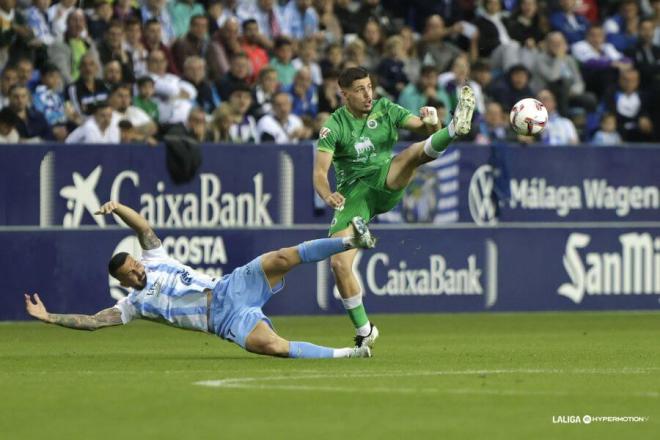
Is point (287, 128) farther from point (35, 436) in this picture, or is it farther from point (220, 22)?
point (35, 436)

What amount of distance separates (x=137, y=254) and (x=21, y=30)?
344 cm

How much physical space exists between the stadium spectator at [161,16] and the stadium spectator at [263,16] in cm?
129

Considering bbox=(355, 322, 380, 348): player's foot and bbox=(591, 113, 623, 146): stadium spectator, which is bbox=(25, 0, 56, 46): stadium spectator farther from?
bbox=(355, 322, 380, 348): player's foot

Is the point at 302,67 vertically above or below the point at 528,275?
above

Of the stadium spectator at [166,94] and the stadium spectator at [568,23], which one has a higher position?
the stadium spectator at [568,23]

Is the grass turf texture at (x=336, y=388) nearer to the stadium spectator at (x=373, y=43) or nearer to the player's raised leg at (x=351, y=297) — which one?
the player's raised leg at (x=351, y=297)

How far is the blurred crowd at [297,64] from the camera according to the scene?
19.8 meters

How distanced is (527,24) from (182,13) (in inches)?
228

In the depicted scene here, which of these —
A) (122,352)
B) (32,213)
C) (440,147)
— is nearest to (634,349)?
(440,147)

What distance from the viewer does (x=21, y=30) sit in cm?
2006

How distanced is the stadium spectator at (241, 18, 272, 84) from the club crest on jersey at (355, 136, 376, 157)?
25.8 feet

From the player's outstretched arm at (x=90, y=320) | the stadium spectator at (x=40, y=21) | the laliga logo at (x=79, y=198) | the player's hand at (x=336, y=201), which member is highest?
the stadium spectator at (x=40, y=21)

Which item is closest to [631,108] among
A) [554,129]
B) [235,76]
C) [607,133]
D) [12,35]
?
[607,133]

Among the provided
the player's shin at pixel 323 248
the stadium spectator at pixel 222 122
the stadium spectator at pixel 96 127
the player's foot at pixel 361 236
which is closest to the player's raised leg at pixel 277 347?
the player's shin at pixel 323 248
